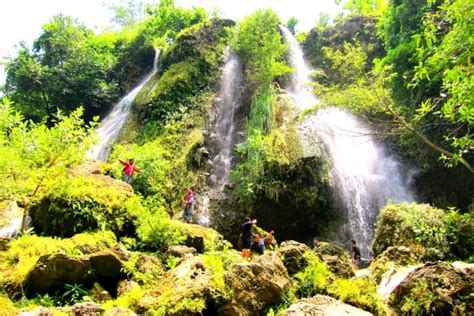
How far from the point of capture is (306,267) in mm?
6578

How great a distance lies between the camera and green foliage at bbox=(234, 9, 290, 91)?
1844cm

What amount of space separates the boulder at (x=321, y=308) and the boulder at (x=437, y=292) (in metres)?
1.22

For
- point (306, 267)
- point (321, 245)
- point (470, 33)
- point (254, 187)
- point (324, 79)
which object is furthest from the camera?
point (324, 79)

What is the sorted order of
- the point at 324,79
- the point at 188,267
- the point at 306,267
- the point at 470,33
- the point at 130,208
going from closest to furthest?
the point at 470,33 → the point at 188,267 → the point at 306,267 → the point at 130,208 → the point at 324,79

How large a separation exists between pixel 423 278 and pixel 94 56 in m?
22.8

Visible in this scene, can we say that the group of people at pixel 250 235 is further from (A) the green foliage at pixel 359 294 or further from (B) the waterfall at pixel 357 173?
(A) the green foliage at pixel 359 294

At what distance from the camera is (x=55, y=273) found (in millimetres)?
6246

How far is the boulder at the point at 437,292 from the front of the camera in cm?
563

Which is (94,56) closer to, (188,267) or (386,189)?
(386,189)

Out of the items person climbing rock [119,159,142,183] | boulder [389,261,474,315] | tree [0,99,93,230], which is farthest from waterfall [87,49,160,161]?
boulder [389,261,474,315]

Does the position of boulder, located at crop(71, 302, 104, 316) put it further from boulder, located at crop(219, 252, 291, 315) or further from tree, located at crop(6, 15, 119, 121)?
tree, located at crop(6, 15, 119, 121)

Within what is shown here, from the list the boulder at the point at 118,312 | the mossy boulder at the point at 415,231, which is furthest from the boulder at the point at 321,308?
the mossy boulder at the point at 415,231

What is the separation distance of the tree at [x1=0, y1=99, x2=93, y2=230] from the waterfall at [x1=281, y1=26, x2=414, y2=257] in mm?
8622

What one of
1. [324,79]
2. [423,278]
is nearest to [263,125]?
[324,79]
